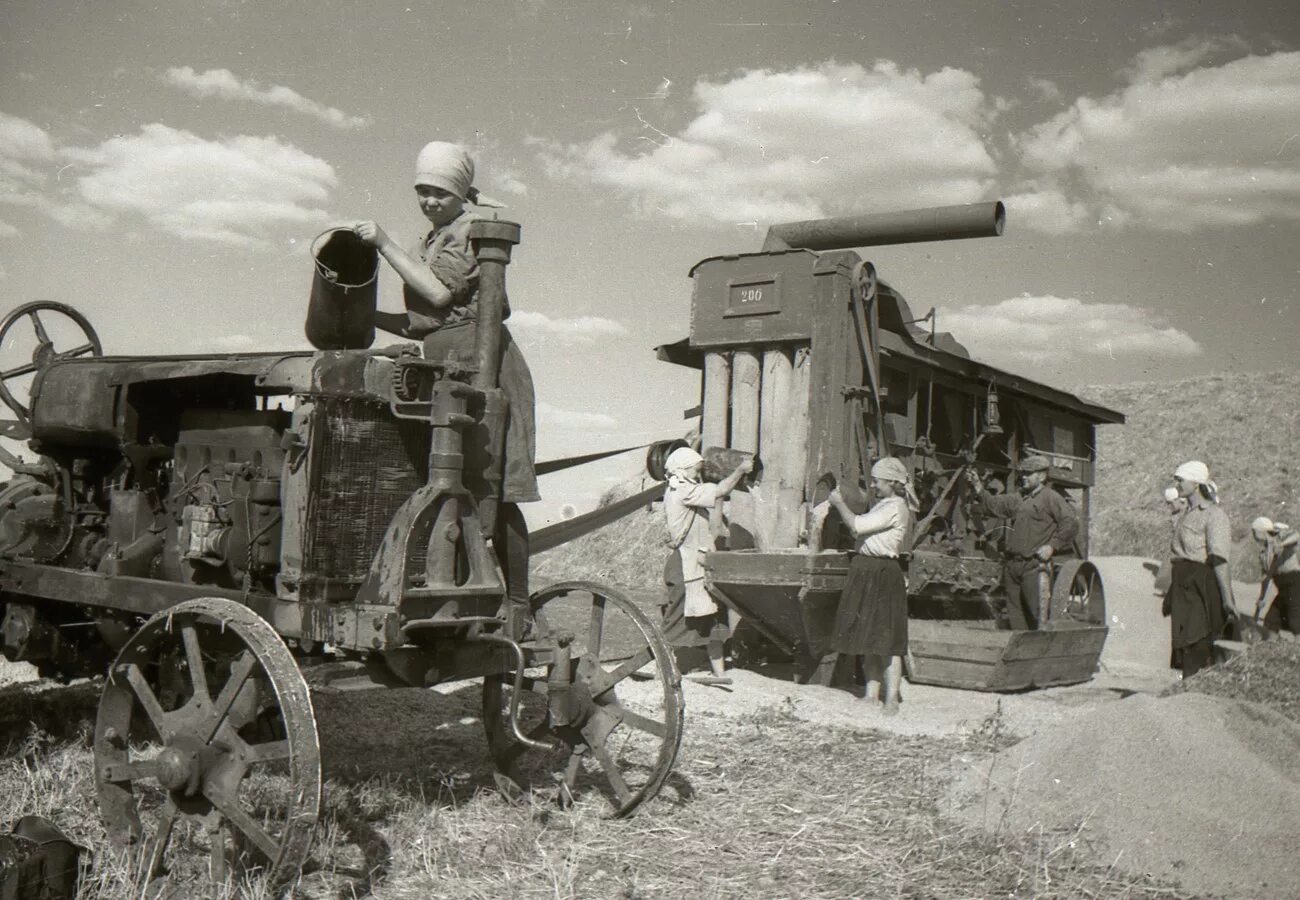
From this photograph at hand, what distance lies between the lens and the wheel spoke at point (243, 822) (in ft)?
11.7

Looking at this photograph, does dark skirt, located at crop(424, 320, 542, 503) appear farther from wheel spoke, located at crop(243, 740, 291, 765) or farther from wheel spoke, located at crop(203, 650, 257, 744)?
wheel spoke, located at crop(243, 740, 291, 765)

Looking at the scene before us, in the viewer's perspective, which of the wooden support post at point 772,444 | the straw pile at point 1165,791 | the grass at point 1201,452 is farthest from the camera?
the grass at point 1201,452

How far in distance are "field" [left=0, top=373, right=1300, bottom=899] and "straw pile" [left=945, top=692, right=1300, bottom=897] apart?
12 cm

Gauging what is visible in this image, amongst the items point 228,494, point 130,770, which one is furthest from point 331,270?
point 130,770

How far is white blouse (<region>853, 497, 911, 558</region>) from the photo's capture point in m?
8.49

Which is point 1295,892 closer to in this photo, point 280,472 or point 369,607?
point 369,607

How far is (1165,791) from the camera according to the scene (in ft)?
18.1

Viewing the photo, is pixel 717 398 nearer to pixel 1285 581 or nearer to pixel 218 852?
pixel 1285 581

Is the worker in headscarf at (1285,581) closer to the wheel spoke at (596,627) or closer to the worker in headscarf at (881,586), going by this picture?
the worker in headscarf at (881,586)

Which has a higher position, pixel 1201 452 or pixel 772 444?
pixel 1201 452

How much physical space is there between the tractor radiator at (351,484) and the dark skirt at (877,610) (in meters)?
4.86

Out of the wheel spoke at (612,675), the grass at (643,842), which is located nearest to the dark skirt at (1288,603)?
the grass at (643,842)

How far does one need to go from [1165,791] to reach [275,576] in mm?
4211

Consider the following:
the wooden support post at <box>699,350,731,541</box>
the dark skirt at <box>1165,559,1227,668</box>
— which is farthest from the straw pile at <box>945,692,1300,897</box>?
the wooden support post at <box>699,350,731,541</box>
